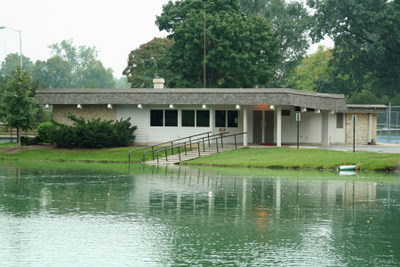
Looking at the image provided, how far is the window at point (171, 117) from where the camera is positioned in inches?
1841

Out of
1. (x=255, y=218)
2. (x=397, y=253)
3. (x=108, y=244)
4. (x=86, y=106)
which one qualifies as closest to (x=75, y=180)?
(x=255, y=218)

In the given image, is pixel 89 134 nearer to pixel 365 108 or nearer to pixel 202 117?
pixel 202 117

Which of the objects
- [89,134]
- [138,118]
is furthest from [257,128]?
[89,134]

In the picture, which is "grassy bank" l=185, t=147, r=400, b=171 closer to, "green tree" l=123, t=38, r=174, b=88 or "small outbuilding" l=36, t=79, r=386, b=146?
"small outbuilding" l=36, t=79, r=386, b=146

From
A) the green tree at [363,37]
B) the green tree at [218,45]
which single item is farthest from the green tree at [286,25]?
the green tree at [218,45]

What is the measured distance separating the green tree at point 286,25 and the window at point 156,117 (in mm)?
39272

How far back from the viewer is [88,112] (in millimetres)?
48062

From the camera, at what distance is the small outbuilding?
150 feet

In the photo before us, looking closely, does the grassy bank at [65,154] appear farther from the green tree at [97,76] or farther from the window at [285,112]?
the green tree at [97,76]

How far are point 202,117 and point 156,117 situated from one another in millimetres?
3521

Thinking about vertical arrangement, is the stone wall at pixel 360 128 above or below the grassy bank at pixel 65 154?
above

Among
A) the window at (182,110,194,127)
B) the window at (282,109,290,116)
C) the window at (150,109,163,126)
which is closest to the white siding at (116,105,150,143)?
the window at (150,109,163,126)

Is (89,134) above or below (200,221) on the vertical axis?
above

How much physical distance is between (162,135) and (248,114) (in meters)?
6.61
